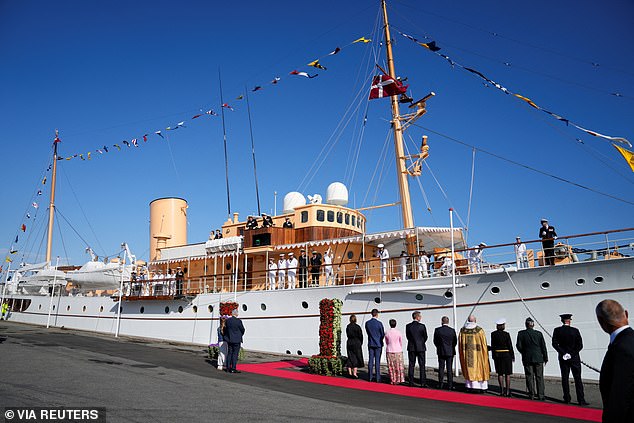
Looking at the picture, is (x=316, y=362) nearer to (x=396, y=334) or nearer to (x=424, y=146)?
(x=396, y=334)

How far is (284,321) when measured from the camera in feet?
56.8

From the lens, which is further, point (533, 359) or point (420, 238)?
point (420, 238)

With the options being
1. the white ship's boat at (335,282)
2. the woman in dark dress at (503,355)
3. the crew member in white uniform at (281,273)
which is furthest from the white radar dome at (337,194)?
the woman in dark dress at (503,355)

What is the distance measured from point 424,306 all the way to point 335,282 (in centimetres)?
428

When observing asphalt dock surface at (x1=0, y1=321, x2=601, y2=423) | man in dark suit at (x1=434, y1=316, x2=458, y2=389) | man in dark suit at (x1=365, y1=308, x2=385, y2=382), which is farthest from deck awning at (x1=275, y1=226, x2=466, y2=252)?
asphalt dock surface at (x1=0, y1=321, x2=601, y2=423)

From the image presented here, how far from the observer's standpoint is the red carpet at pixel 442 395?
8312mm

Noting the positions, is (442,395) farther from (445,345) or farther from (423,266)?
(423,266)

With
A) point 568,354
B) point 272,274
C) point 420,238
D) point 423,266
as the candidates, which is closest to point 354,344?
point 423,266

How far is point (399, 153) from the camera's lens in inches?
721

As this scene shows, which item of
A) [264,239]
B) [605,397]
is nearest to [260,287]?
[264,239]

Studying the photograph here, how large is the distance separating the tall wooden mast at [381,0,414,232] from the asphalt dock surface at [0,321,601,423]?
7.19m

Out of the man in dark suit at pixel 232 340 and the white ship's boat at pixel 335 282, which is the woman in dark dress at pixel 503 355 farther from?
the man in dark suit at pixel 232 340

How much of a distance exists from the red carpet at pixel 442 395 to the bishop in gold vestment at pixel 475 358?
32cm

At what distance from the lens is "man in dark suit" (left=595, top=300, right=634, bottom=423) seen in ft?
10.6
